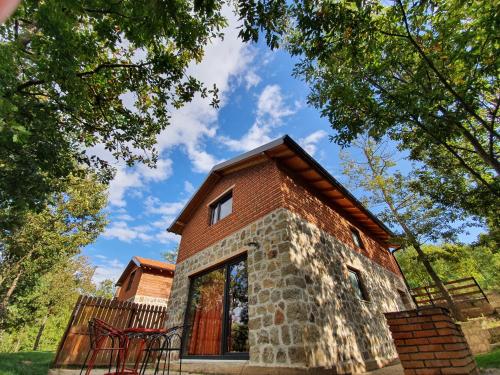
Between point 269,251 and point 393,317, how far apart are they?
281cm

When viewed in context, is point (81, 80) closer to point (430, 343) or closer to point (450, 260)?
point (430, 343)

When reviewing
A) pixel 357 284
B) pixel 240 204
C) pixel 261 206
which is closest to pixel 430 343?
pixel 261 206

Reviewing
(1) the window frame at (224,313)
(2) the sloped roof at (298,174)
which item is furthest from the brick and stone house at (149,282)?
(1) the window frame at (224,313)

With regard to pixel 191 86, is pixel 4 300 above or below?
below

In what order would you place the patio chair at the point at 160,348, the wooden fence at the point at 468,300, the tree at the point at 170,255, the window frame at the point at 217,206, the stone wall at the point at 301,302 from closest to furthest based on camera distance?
1. the patio chair at the point at 160,348
2. the stone wall at the point at 301,302
3. the window frame at the point at 217,206
4. the wooden fence at the point at 468,300
5. the tree at the point at 170,255

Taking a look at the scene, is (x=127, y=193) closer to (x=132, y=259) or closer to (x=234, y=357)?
(x=132, y=259)

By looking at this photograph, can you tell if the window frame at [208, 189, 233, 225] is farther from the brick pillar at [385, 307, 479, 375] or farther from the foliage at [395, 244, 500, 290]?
the foliage at [395, 244, 500, 290]

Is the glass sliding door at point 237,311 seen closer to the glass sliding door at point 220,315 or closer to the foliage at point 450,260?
the glass sliding door at point 220,315

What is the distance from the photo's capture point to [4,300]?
14.4 metres

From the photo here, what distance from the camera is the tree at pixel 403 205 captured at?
1019 centimetres

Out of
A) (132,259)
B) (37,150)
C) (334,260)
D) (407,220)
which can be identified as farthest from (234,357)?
(132,259)

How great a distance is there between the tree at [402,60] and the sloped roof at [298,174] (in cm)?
159

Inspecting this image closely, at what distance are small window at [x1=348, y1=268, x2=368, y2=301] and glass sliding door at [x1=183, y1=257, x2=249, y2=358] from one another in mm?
3445

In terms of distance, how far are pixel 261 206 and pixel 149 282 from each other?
41.2 ft
